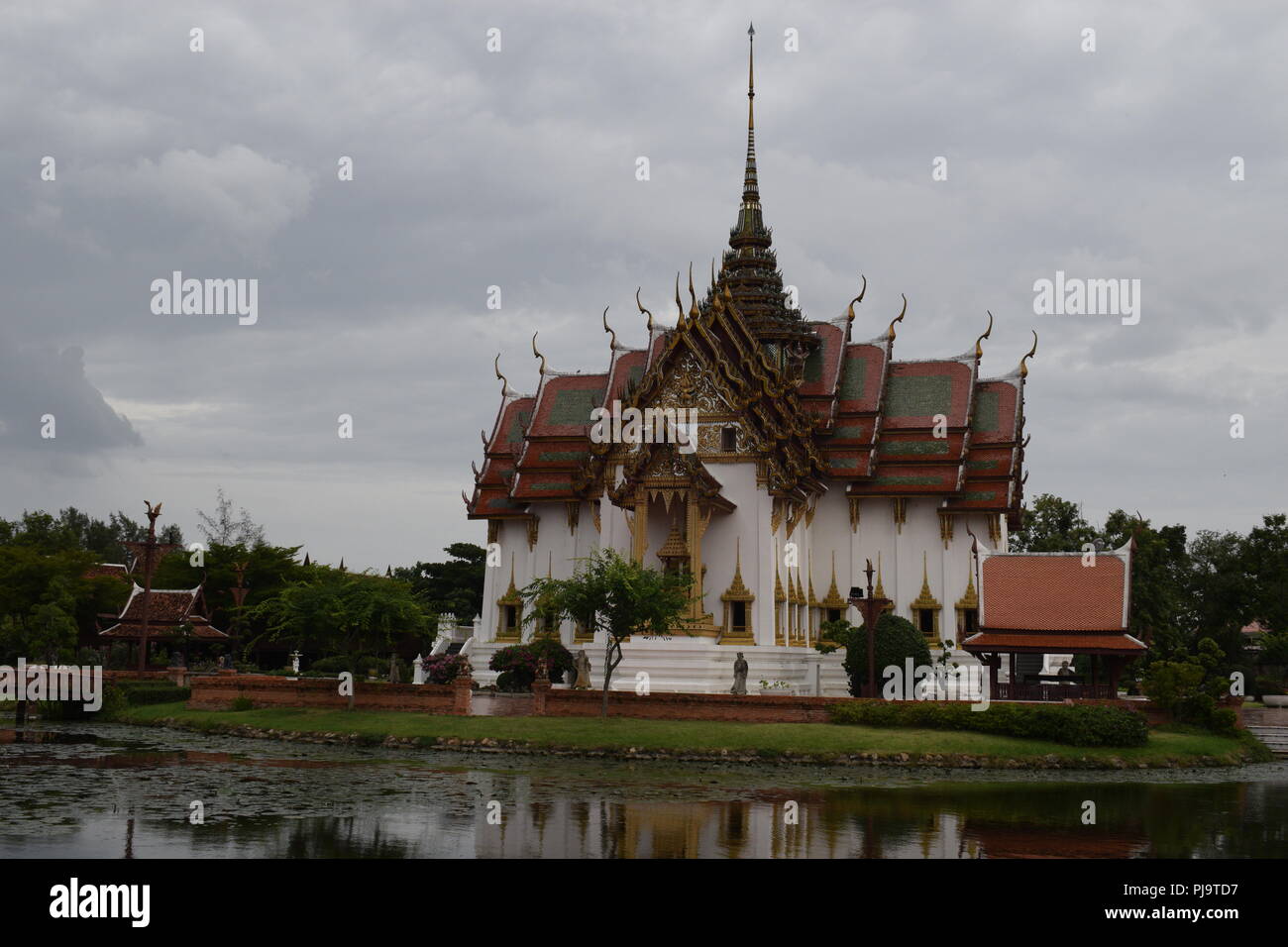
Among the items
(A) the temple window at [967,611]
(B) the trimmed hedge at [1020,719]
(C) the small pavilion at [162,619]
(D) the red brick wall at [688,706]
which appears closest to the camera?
(B) the trimmed hedge at [1020,719]

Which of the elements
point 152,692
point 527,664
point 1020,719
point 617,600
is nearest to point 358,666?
point 527,664

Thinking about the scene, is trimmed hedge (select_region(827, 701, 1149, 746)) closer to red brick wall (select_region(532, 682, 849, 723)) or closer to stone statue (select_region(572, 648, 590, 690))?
red brick wall (select_region(532, 682, 849, 723))

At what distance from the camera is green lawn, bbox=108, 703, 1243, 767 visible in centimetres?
2702

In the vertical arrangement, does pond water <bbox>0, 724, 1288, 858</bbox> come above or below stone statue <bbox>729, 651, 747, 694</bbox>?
below

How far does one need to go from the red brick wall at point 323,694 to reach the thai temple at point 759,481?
23.7ft

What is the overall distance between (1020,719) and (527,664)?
1465 centimetres

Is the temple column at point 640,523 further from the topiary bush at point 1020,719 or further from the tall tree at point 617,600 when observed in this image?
the topiary bush at point 1020,719

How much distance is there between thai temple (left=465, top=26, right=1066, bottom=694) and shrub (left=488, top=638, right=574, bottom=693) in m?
1.12

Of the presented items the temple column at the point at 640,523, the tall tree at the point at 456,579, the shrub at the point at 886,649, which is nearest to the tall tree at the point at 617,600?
the shrub at the point at 886,649

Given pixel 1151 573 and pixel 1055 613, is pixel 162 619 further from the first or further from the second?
pixel 1151 573

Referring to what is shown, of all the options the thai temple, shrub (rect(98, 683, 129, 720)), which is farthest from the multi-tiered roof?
shrub (rect(98, 683, 129, 720))

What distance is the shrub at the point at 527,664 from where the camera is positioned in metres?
37.7
